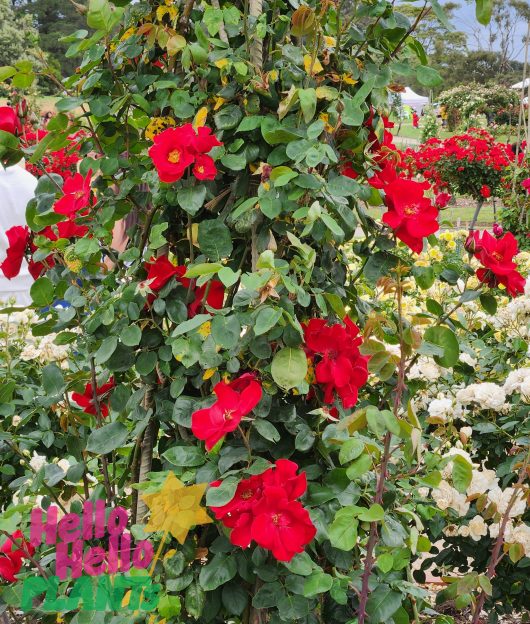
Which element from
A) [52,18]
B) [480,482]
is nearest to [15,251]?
[480,482]

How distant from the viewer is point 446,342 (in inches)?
40.7

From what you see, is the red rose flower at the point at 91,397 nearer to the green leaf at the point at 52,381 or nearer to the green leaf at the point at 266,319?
the green leaf at the point at 52,381

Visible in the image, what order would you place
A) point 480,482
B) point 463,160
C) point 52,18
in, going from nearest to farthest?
point 480,482, point 463,160, point 52,18

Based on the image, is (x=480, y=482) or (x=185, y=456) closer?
(x=185, y=456)

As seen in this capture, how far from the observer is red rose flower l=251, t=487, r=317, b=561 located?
914mm

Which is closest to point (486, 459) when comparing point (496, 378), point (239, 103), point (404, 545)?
point (496, 378)

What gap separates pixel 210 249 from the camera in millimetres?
1073

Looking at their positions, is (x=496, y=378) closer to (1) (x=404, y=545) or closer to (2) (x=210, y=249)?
(1) (x=404, y=545)

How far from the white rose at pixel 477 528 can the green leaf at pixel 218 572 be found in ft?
2.57

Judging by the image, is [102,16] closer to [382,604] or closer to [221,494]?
[221,494]

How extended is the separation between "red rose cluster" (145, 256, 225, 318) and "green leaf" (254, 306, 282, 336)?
0.22 m

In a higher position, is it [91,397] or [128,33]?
[128,33]

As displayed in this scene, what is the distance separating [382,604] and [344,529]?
0.72 feet

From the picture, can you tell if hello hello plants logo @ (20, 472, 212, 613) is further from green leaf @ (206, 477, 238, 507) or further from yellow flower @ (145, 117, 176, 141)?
yellow flower @ (145, 117, 176, 141)
